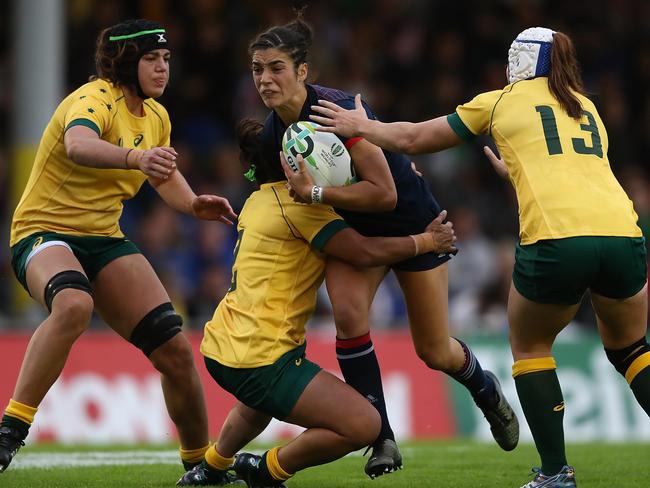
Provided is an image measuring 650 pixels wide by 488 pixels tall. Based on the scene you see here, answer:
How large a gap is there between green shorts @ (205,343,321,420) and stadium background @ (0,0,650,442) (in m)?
4.84

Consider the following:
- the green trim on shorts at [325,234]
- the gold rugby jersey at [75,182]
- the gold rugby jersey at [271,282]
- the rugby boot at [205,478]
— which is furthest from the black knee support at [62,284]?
the green trim on shorts at [325,234]

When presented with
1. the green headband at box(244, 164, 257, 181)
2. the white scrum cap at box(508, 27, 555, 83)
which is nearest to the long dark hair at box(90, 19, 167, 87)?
the green headband at box(244, 164, 257, 181)

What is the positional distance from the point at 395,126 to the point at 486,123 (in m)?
0.43

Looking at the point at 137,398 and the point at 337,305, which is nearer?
the point at 337,305

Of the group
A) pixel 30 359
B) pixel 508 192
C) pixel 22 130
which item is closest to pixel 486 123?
pixel 30 359

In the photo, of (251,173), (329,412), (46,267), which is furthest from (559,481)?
(46,267)

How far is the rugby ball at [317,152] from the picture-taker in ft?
20.0

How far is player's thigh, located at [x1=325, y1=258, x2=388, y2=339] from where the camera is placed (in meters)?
6.54

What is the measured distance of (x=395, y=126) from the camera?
19.7 ft

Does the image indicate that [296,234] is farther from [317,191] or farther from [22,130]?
[22,130]

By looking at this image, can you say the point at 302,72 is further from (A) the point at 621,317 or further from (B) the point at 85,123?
(A) the point at 621,317

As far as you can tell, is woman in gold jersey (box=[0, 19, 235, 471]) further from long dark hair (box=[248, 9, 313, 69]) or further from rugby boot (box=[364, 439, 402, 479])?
A: rugby boot (box=[364, 439, 402, 479])

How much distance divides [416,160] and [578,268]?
8.12 metres

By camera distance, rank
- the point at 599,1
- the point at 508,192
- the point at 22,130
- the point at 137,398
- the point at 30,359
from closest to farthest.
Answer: the point at 30,359
the point at 137,398
the point at 22,130
the point at 508,192
the point at 599,1
